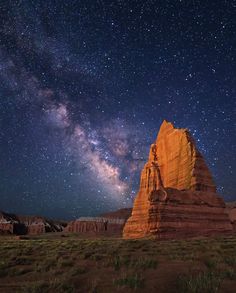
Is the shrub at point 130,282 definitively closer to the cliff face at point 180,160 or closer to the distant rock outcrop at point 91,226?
the cliff face at point 180,160

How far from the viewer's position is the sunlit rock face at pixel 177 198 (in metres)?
37.4

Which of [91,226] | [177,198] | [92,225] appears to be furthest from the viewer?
[92,225]

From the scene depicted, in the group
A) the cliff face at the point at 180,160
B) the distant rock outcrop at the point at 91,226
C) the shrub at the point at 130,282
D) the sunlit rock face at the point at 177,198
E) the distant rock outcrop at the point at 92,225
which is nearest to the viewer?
the shrub at the point at 130,282

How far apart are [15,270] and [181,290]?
816 centimetres

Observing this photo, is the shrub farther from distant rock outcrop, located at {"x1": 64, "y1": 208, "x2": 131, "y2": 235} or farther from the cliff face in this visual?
distant rock outcrop, located at {"x1": 64, "y1": 208, "x2": 131, "y2": 235}

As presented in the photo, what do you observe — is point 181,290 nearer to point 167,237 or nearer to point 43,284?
point 43,284

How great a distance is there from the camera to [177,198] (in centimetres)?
3900

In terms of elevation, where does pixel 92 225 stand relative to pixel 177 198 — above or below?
above

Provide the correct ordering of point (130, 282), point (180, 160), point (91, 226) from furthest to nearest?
point (91, 226), point (180, 160), point (130, 282)

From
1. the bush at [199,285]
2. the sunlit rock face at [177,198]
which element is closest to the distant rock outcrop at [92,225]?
the sunlit rock face at [177,198]

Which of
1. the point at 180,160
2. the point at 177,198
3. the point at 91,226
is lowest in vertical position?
the point at 177,198

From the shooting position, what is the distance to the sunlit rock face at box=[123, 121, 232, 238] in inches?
1473

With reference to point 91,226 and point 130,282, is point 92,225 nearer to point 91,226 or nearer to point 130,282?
point 91,226

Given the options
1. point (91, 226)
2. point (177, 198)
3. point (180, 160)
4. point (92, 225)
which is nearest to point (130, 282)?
point (177, 198)
